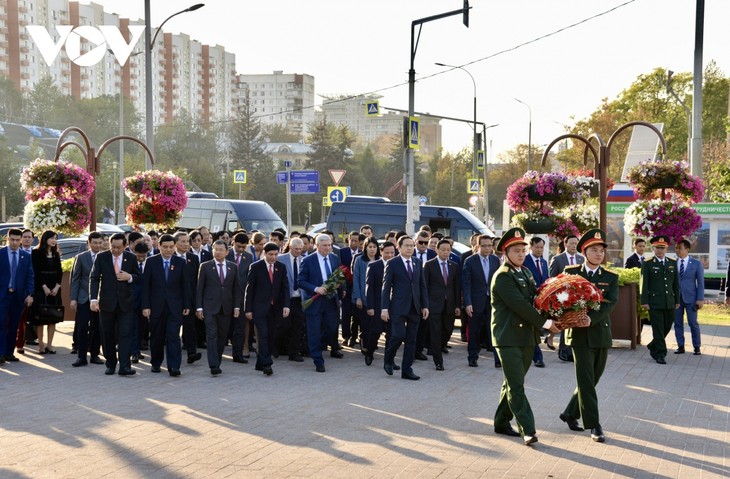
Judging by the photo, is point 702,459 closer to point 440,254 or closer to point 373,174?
point 440,254

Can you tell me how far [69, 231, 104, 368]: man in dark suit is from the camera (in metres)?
12.7

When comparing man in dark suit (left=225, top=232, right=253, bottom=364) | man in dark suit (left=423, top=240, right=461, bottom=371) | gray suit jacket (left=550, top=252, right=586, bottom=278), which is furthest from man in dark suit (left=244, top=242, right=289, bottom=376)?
gray suit jacket (left=550, top=252, right=586, bottom=278)

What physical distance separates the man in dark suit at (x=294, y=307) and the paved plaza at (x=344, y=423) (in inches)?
18.4

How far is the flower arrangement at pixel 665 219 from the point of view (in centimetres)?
1380

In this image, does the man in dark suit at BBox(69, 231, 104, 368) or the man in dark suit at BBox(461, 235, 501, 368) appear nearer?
the man in dark suit at BBox(69, 231, 104, 368)

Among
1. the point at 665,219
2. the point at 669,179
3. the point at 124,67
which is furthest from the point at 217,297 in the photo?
the point at 124,67

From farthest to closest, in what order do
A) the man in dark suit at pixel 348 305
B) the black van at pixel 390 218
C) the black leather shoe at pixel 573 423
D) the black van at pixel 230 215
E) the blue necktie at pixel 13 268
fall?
the black van at pixel 230 215 < the black van at pixel 390 218 < the man in dark suit at pixel 348 305 < the blue necktie at pixel 13 268 < the black leather shoe at pixel 573 423

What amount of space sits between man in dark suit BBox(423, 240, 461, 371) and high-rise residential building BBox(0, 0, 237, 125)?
285 feet

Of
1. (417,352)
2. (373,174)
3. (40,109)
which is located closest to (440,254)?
(417,352)

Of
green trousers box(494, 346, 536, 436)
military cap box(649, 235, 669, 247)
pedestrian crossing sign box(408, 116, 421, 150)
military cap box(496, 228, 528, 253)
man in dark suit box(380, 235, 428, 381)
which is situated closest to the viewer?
green trousers box(494, 346, 536, 436)

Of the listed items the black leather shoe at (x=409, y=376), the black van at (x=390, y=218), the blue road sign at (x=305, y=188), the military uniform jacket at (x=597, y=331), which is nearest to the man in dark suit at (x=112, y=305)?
the black leather shoe at (x=409, y=376)

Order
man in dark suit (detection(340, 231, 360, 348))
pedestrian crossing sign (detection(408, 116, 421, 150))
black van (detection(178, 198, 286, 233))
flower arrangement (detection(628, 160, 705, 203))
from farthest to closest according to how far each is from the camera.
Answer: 1. black van (detection(178, 198, 286, 233))
2. pedestrian crossing sign (detection(408, 116, 421, 150))
3. man in dark suit (detection(340, 231, 360, 348))
4. flower arrangement (detection(628, 160, 705, 203))

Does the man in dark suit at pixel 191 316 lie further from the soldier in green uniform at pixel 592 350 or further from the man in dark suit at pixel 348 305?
the soldier in green uniform at pixel 592 350

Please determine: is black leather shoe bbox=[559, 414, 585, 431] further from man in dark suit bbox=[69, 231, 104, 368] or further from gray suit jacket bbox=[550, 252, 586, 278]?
man in dark suit bbox=[69, 231, 104, 368]
